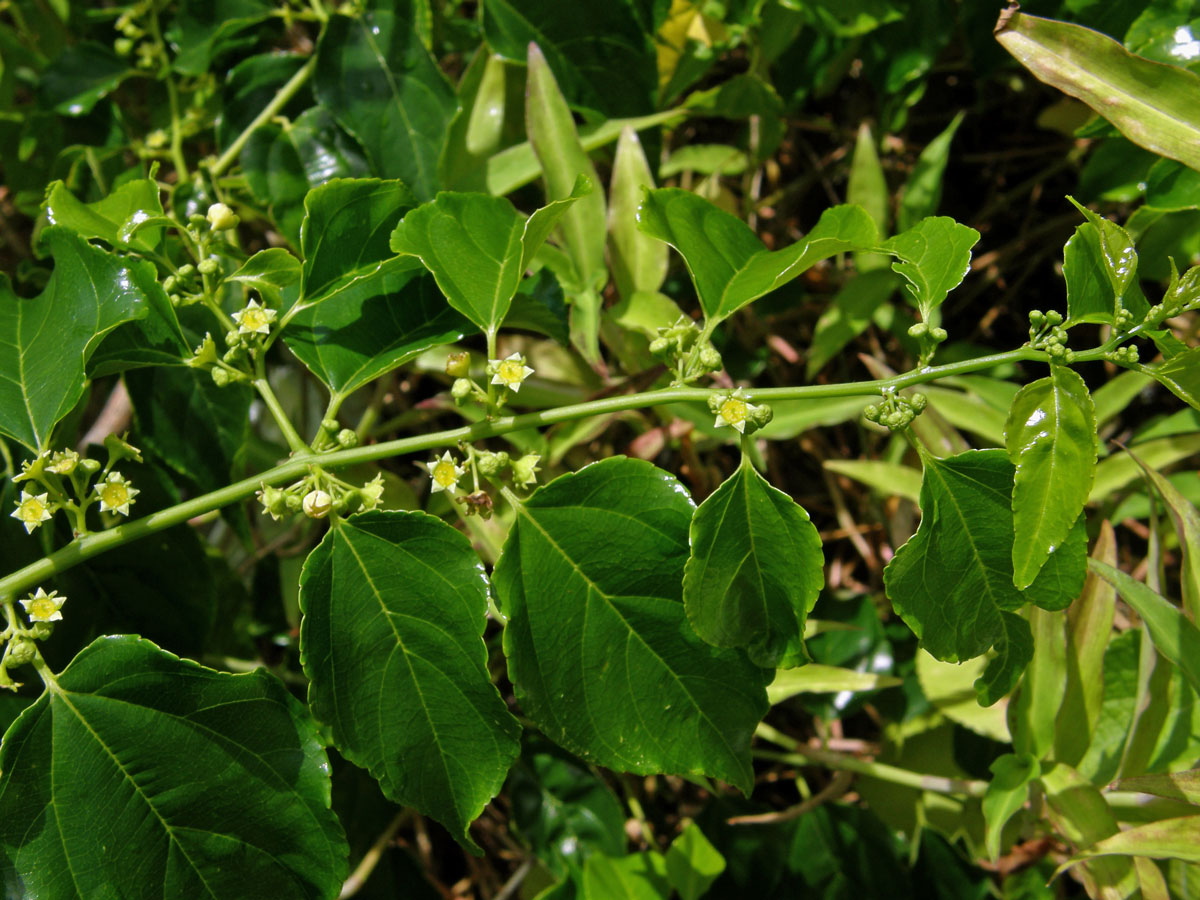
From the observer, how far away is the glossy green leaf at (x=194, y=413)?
4.29 ft

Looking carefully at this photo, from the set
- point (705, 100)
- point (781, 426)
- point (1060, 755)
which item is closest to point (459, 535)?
point (781, 426)

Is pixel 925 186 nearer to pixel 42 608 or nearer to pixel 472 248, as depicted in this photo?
pixel 472 248

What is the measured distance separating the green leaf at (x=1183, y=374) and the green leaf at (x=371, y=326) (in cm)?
72

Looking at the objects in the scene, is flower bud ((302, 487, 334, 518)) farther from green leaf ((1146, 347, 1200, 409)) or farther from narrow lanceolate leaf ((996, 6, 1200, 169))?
narrow lanceolate leaf ((996, 6, 1200, 169))

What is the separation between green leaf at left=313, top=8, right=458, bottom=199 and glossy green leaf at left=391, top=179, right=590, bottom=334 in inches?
17.4

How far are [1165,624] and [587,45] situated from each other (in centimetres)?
117

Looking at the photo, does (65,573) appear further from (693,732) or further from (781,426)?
(781,426)

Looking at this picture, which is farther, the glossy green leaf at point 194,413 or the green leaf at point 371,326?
the glossy green leaf at point 194,413

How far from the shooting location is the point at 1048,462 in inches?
31.7

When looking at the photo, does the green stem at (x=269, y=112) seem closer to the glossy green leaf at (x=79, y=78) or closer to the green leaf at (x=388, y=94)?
the green leaf at (x=388, y=94)

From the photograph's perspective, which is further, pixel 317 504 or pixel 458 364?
pixel 458 364

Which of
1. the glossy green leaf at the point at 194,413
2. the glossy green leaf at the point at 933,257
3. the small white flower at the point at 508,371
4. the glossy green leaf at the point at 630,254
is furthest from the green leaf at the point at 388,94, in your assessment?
the glossy green leaf at the point at 933,257

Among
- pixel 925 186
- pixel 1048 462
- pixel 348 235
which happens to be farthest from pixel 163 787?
pixel 925 186

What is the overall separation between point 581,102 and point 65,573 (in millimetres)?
1071
